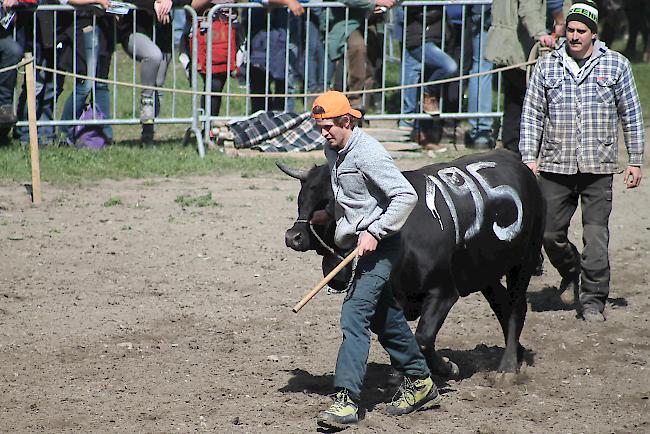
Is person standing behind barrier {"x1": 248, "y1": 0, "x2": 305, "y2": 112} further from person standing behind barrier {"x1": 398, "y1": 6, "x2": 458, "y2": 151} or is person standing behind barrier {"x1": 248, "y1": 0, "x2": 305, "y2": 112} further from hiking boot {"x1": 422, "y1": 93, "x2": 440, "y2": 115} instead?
hiking boot {"x1": 422, "y1": 93, "x2": 440, "y2": 115}

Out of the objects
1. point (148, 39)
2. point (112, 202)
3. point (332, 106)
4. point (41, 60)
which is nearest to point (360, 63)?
point (148, 39)

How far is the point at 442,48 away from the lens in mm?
14031

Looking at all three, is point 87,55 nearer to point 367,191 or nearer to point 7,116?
point 7,116

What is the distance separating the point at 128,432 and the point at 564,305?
12.3 ft

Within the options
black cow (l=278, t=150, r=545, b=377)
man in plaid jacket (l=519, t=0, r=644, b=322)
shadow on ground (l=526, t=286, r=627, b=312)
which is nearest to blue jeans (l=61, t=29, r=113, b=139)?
shadow on ground (l=526, t=286, r=627, b=312)

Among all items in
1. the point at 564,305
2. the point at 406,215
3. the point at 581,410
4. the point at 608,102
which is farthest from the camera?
the point at 564,305

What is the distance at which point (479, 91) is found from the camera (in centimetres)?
1402

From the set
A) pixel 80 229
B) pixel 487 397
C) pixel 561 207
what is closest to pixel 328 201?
pixel 487 397

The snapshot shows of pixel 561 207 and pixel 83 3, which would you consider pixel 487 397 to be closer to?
pixel 561 207

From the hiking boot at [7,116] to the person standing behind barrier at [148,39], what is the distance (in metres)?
1.48

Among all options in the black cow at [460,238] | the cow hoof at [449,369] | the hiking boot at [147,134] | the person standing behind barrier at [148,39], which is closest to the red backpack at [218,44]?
the person standing behind barrier at [148,39]

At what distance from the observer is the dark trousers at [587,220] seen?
7879 millimetres

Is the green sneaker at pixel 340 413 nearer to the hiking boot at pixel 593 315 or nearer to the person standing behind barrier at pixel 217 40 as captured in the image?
the hiking boot at pixel 593 315

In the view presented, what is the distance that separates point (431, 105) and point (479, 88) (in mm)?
627
